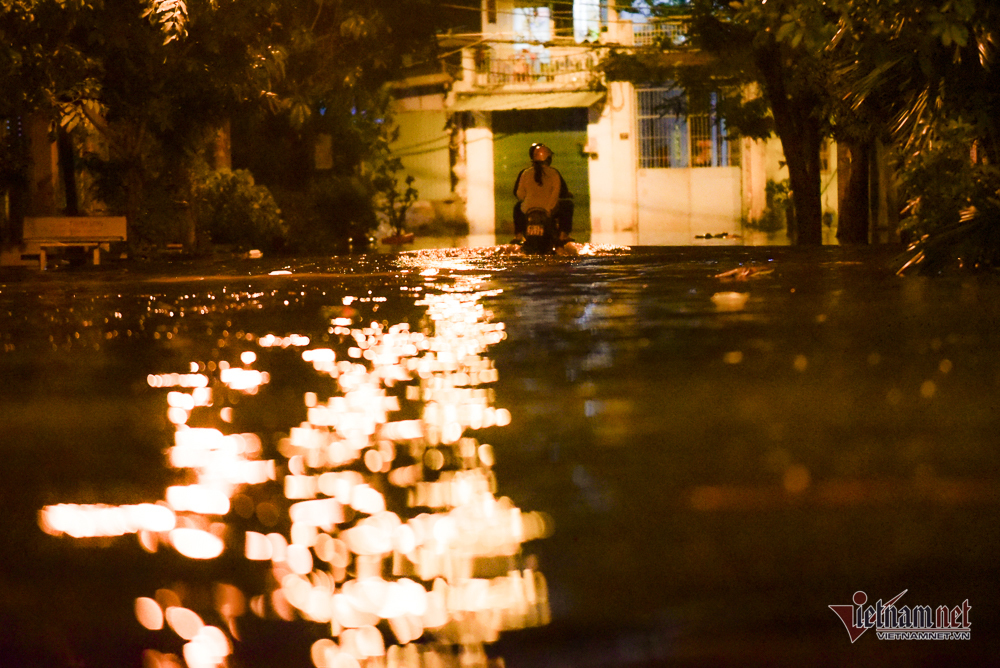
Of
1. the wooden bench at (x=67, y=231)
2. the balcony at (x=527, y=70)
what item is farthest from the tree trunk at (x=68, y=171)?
the balcony at (x=527, y=70)

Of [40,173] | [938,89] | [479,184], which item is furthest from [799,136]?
[479,184]

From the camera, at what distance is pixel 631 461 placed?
13.5ft

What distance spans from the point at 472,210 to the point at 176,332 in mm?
36287

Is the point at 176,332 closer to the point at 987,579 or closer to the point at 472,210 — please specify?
the point at 987,579

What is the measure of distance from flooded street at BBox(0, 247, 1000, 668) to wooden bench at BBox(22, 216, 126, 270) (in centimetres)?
1304

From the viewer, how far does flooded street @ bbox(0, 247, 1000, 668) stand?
8.87 ft

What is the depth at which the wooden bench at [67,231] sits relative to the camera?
67.6 feet

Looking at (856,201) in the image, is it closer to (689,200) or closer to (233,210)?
(233,210)

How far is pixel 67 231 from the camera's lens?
2072 centimetres

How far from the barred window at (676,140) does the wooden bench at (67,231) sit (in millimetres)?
23207

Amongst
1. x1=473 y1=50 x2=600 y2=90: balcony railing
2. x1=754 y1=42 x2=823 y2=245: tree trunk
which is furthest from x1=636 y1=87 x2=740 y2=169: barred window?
x1=754 y1=42 x2=823 y2=245: tree trunk

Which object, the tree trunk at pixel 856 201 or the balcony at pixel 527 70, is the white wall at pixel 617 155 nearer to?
the balcony at pixel 527 70

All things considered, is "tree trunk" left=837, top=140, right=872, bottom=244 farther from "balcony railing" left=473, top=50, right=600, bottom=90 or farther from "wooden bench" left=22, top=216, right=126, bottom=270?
"balcony railing" left=473, top=50, right=600, bottom=90

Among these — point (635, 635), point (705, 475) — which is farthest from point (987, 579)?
point (705, 475)
